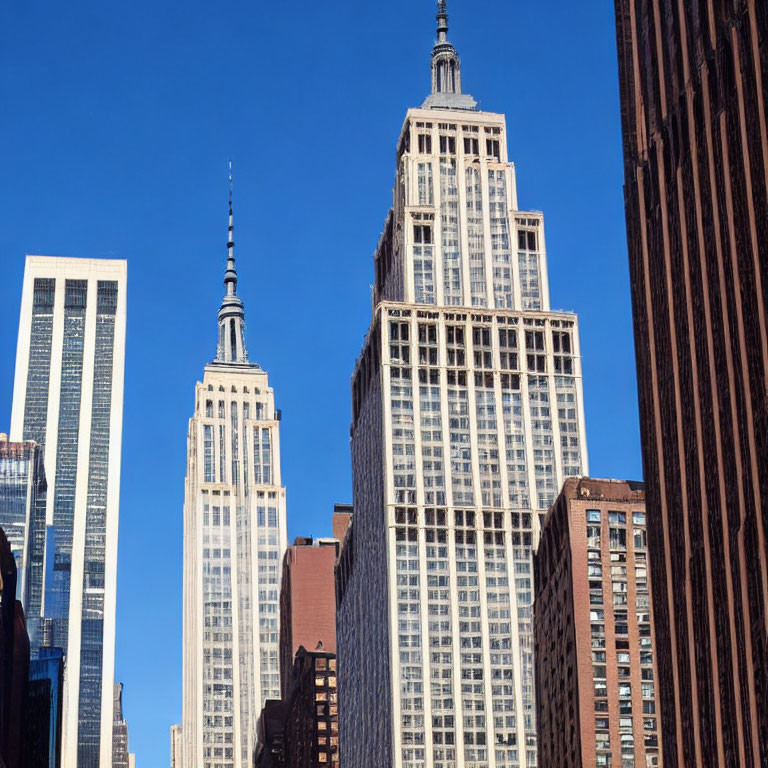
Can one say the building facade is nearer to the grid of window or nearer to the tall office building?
the grid of window

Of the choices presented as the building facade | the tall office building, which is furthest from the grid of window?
the tall office building

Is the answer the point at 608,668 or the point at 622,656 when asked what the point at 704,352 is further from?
the point at 622,656

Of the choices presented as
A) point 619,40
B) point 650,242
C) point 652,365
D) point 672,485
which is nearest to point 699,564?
point 672,485

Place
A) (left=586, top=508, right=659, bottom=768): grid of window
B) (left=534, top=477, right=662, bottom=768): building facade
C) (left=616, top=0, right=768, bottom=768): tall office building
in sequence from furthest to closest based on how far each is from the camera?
(left=586, top=508, right=659, bottom=768): grid of window
(left=534, top=477, right=662, bottom=768): building facade
(left=616, top=0, right=768, bottom=768): tall office building

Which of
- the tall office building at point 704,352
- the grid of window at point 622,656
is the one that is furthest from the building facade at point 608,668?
the tall office building at point 704,352

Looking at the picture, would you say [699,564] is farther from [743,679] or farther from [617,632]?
[617,632]

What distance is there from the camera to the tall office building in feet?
379

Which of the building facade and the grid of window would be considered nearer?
the building facade

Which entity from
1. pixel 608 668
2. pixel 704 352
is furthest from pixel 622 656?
pixel 704 352

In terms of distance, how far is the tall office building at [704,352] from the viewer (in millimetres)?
115625

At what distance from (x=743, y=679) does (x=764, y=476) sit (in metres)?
13.1

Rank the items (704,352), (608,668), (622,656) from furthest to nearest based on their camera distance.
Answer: (622,656), (608,668), (704,352)

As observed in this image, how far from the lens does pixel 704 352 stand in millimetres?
126188

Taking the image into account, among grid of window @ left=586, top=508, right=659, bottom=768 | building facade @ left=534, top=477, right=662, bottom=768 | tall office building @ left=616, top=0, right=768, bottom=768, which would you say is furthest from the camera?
grid of window @ left=586, top=508, right=659, bottom=768
